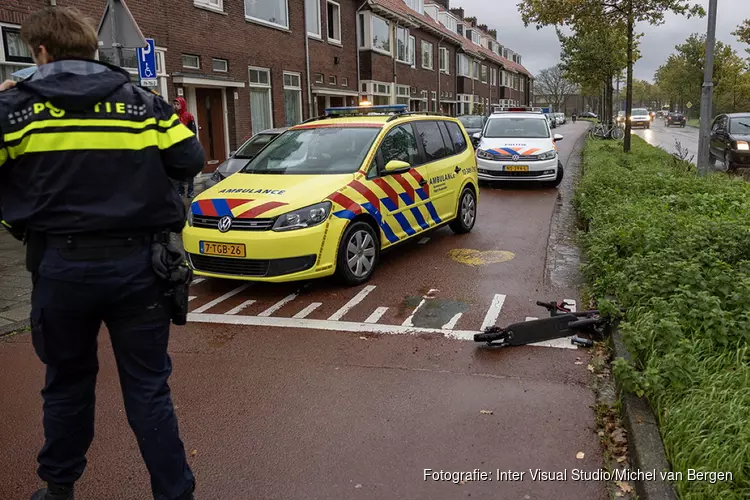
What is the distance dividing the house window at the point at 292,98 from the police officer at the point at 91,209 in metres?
18.3

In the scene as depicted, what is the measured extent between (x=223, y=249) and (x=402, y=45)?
89.6ft

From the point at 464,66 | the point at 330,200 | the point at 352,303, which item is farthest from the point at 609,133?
the point at 352,303

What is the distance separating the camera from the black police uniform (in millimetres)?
2402

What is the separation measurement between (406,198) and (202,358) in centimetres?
352

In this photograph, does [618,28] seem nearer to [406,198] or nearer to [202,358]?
[406,198]

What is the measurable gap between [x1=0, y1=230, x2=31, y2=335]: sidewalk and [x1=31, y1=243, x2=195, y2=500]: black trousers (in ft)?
11.1

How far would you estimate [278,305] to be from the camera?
6.18 metres

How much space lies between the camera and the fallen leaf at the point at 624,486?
306 cm

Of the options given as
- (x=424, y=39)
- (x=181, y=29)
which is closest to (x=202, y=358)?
(x=181, y=29)

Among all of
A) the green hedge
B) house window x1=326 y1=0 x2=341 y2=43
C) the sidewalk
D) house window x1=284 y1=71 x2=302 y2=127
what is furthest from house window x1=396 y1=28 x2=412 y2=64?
the green hedge

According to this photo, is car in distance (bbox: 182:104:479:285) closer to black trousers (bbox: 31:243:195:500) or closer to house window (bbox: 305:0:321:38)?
black trousers (bbox: 31:243:195:500)

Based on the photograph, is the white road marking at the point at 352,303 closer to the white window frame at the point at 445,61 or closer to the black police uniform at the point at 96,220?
the black police uniform at the point at 96,220

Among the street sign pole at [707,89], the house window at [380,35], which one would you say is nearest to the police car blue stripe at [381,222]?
the street sign pole at [707,89]

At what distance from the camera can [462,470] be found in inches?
129
